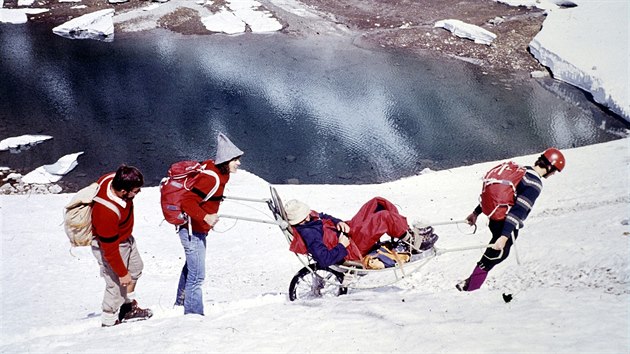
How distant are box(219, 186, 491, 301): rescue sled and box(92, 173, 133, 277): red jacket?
1.01 meters

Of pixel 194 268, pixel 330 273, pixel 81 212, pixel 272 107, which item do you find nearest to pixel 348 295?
pixel 330 273

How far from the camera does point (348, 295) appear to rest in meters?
5.69

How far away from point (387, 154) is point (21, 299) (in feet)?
29.8

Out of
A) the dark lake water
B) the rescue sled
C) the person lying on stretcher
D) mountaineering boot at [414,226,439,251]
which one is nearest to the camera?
the person lying on stretcher

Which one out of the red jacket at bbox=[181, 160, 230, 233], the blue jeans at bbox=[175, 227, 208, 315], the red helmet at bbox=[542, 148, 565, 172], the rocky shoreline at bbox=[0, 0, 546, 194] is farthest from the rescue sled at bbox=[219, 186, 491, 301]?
the rocky shoreline at bbox=[0, 0, 546, 194]

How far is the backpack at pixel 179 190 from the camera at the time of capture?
4.92m

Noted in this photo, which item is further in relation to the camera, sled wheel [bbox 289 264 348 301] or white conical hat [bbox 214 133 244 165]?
sled wheel [bbox 289 264 348 301]

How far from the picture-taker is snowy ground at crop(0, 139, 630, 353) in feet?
14.3

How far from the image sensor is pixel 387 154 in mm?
13141

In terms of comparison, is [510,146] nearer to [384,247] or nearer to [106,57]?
[384,247]

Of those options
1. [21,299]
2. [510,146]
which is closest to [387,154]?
[510,146]

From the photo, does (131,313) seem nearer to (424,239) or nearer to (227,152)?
(227,152)

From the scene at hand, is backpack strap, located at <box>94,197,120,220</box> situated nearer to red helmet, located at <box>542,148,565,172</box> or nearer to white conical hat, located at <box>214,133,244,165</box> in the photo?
white conical hat, located at <box>214,133,244,165</box>

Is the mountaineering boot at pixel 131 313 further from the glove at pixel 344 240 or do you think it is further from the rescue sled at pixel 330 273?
the glove at pixel 344 240
